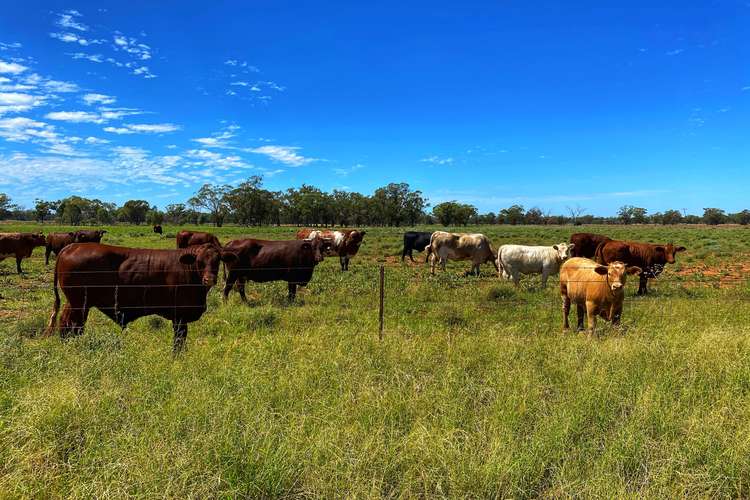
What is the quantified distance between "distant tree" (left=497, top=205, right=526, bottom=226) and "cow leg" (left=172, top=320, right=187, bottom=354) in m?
137

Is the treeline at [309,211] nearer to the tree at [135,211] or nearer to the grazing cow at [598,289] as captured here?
the tree at [135,211]

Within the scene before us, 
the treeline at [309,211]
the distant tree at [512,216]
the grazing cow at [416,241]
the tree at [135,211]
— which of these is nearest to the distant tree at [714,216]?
the treeline at [309,211]

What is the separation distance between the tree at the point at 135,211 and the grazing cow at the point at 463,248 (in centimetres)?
12932

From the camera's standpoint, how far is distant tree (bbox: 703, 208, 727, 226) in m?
124

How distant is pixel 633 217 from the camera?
456 feet

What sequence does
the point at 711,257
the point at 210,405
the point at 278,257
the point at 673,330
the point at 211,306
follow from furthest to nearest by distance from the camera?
the point at 711,257 → the point at 278,257 → the point at 211,306 → the point at 673,330 → the point at 210,405

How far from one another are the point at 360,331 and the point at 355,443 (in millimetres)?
3776

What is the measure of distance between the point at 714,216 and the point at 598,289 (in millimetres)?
149466

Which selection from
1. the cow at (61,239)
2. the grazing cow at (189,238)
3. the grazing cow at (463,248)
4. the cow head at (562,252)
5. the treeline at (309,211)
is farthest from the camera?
the treeline at (309,211)

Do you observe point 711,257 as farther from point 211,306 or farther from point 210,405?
point 210,405

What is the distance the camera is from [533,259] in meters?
13.8

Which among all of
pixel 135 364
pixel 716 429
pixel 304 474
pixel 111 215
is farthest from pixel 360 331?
pixel 111 215

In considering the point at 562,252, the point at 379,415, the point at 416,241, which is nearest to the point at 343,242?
the point at 416,241

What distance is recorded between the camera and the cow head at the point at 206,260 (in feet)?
23.2
